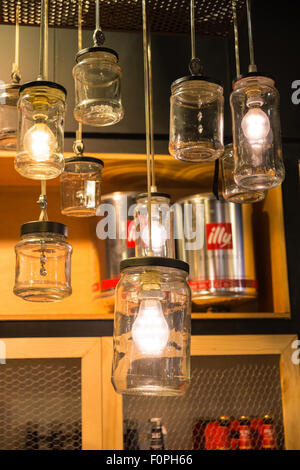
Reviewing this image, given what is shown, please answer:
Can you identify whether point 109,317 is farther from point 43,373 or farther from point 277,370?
point 277,370

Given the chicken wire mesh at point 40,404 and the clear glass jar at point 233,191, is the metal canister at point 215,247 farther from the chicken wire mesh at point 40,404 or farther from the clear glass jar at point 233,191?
the clear glass jar at point 233,191

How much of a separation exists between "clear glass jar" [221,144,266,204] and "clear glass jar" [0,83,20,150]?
39 centimetres

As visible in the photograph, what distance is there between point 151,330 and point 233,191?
40 cm

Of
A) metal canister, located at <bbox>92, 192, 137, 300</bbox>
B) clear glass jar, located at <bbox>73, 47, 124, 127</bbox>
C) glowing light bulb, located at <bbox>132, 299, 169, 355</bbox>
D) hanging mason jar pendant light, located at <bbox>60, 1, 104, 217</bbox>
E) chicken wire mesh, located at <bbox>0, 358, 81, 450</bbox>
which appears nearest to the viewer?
glowing light bulb, located at <bbox>132, 299, 169, 355</bbox>

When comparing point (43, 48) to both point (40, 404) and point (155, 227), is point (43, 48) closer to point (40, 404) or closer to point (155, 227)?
point (155, 227)

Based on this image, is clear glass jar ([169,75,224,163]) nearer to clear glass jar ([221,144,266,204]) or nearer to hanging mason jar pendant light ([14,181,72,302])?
clear glass jar ([221,144,266,204])

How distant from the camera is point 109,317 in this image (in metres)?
1.66

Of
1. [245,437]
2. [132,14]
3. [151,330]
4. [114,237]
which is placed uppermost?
[132,14]

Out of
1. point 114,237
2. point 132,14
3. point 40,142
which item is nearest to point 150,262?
point 40,142

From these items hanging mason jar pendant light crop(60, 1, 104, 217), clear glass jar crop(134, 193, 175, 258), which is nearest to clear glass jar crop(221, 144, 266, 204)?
clear glass jar crop(134, 193, 175, 258)

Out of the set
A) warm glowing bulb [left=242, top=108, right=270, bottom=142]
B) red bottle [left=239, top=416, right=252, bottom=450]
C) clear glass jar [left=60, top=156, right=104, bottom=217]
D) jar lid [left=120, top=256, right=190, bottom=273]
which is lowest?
red bottle [left=239, top=416, right=252, bottom=450]

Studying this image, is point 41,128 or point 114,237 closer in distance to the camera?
point 41,128

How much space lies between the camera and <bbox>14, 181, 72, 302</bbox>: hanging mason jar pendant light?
3.69ft

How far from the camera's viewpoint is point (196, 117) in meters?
0.96
